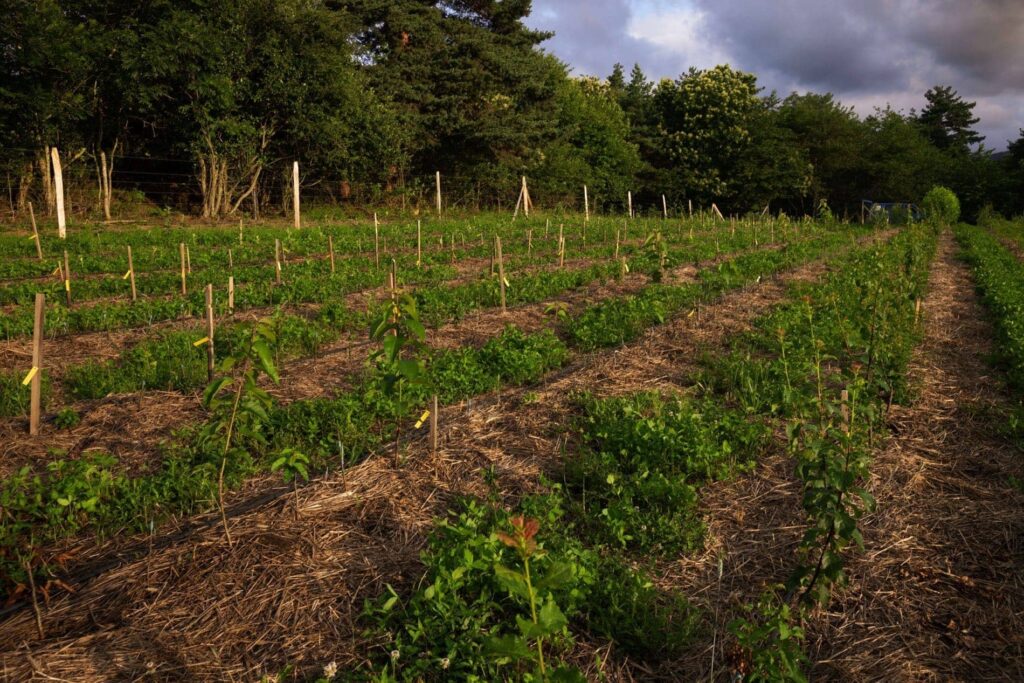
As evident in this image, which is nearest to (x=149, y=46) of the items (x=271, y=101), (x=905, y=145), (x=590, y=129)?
(x=271, y=101)

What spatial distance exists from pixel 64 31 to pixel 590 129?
26464mm

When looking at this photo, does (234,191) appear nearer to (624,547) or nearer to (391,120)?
(391,120)

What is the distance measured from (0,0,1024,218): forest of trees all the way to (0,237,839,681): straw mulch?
17.7 meters

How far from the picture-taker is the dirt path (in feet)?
8.91

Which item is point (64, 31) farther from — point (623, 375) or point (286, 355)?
point (623, 375)

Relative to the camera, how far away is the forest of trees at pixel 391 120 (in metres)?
17.5

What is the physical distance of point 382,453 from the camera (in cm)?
432

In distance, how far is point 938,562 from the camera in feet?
10.9

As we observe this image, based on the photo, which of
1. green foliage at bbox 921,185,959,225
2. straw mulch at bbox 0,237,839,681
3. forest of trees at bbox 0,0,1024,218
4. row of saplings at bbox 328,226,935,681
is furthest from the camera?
green foliage at bbox 921,185,959,225

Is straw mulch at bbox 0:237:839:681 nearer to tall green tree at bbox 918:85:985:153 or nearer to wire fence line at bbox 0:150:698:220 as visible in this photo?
wire fence line at bbox 0:150:698:220

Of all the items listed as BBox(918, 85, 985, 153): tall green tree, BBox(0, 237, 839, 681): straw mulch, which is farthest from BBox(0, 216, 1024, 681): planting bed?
BBox(918, 85, 985, 153): tall green tree

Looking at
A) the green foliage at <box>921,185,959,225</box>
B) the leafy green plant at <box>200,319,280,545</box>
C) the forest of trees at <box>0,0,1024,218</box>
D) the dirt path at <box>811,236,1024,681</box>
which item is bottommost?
the dirt path at <box>811,236,1024,681</box>

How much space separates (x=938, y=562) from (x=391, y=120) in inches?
982

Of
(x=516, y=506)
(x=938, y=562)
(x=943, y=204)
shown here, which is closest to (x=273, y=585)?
(x=516, y=506)
